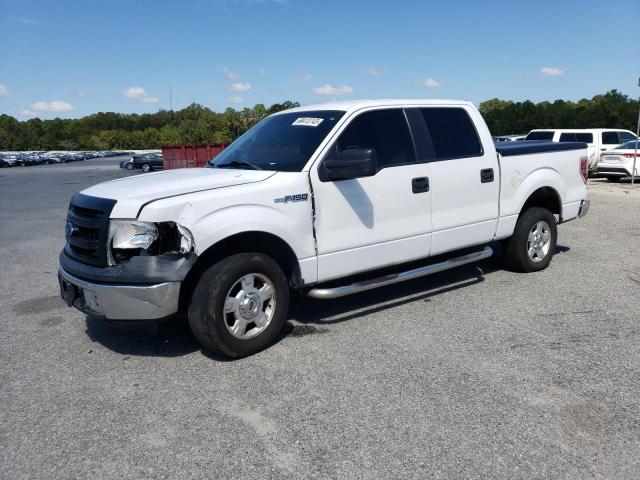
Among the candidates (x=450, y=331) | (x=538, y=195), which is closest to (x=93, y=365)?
(x=450, y=331)

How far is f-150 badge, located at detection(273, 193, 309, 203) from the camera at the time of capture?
14.0 feet

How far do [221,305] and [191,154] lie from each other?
910 inches

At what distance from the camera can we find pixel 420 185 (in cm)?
509

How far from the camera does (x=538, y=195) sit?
655 cm

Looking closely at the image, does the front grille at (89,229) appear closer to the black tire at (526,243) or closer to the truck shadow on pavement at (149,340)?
the truck shadow on pavement at (149,340)

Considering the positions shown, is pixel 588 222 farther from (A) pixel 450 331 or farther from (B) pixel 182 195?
(B) pixel 182 195

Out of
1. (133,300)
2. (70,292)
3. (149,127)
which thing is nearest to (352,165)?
(133,300)

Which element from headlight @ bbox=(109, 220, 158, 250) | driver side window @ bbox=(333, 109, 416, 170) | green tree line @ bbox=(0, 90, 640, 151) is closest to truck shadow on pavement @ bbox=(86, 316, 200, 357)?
headlight @ bbox=(109, 220, 158, 250)

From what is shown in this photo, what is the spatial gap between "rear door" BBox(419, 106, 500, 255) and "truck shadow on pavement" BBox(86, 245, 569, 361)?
0.62m

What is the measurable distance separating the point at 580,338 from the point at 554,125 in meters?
55.1

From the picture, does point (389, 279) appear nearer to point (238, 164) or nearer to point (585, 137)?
point (238, 164)

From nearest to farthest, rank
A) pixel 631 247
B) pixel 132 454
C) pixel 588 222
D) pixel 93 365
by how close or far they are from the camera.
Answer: pixel 132 454 → pixel 93 365 → pixel 631 247 → pixel 588 222

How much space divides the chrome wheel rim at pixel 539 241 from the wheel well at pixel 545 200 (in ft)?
0.86

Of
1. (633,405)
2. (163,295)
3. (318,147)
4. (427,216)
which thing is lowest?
(633,405)
